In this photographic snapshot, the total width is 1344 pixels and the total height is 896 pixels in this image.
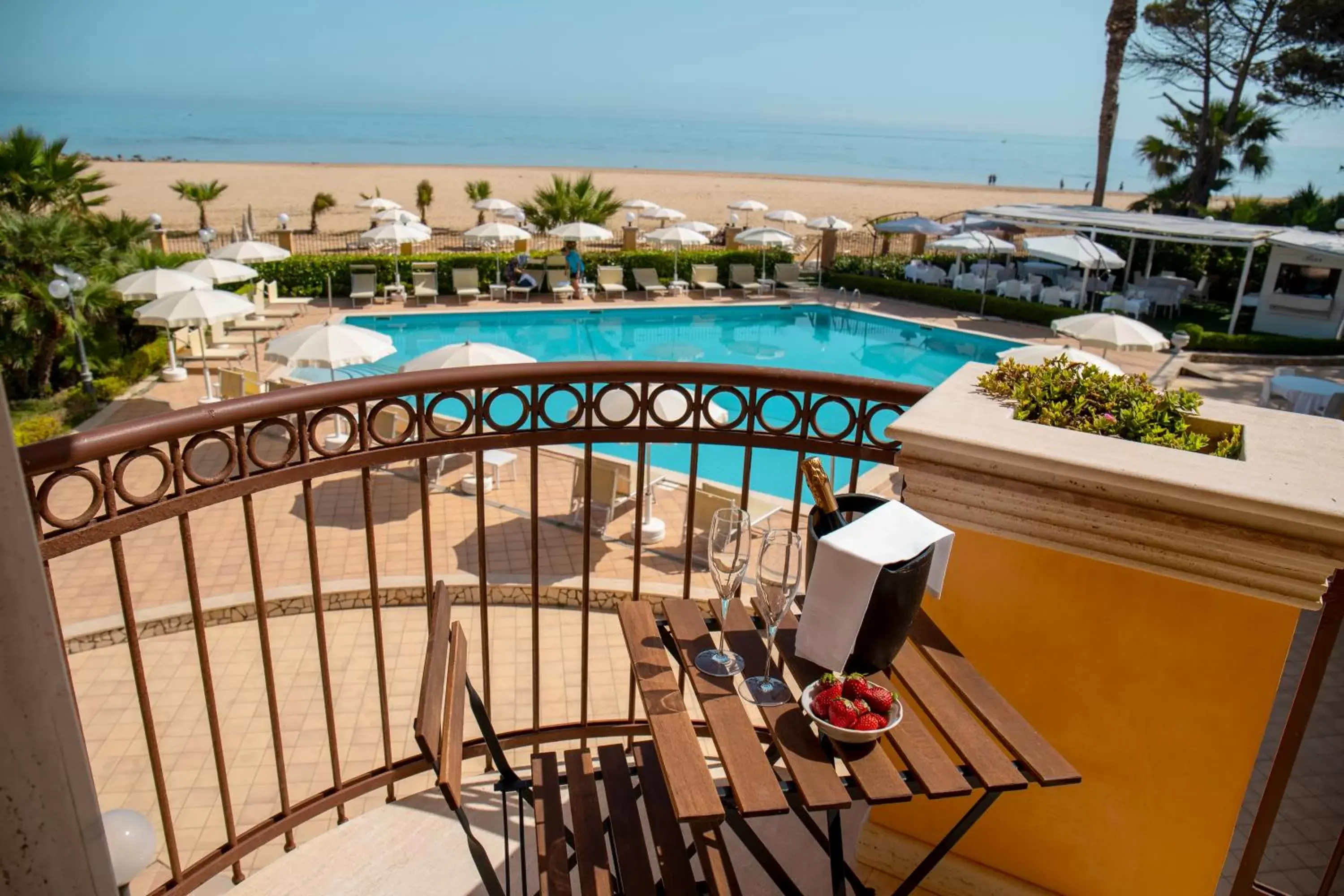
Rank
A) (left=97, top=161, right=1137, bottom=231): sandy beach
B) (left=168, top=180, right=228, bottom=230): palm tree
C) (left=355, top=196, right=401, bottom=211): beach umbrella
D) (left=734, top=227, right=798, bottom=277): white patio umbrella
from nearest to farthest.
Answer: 1. (left=734, top=227, right=798, bottom=277): white patio umbrella
2. (left=168, top=180, right=228, bottom=230): palm tree
3. (left=355, top=196, right=401, bottom=211): beach umbrella
4. (left=97, top=161, right=1137, bottom=231): sandy beach

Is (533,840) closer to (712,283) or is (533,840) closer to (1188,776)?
(1188,776)

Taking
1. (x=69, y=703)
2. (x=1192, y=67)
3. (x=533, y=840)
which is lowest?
(x=533, y=840)

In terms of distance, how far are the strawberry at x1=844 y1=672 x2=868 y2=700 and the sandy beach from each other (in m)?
35.5

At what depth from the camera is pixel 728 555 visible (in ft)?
6.94

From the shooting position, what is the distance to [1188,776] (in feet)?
7.25

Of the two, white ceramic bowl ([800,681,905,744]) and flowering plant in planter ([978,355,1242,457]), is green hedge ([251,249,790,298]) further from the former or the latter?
white ceramic bowl ([800,681,905,744])

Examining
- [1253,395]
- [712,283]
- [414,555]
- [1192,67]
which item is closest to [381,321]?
[712,283]

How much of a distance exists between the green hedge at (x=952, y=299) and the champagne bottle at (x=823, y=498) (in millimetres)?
20026

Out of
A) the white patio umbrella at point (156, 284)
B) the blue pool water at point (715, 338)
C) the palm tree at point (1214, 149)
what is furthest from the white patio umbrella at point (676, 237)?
the palm tree at point (1214, 149)

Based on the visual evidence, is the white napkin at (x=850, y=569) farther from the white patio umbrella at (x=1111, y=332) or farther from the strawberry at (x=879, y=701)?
the white patio umbrella at (x=1111, y=332)

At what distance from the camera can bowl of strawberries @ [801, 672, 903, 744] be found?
183cm

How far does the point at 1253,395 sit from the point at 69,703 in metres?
19.0

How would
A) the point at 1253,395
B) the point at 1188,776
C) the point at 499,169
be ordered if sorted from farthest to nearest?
the point at 499,169 → the point at 1253,395 → the point at 1188,776

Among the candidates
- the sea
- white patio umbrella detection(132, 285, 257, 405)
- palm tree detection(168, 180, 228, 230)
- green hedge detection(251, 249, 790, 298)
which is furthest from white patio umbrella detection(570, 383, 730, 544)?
the sea
